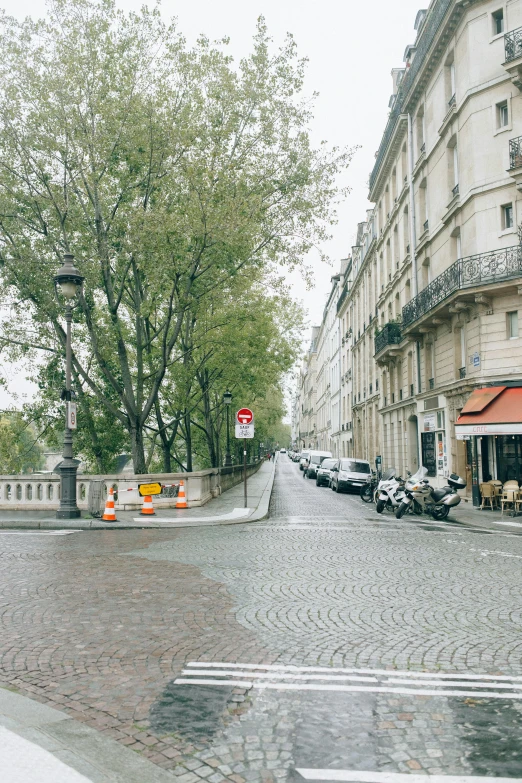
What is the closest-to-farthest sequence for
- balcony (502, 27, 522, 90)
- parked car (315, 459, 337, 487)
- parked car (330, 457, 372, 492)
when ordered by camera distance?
balcony (502, 27, 522, 90) → parked car (330, 457, 372, 492) → parked car (315, 459, 337, 487)

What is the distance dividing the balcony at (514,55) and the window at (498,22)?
3.97 feet

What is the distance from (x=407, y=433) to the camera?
32.5m

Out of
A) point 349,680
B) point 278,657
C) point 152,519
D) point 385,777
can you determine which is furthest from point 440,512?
point 385,777

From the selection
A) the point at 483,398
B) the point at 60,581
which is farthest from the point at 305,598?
the point at 483,398

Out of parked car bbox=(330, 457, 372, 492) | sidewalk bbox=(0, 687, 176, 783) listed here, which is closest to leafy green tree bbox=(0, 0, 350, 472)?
parked car bbox=(330, 457, 372, 492)

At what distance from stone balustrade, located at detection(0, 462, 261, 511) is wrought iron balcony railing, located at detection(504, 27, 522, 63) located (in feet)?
51.3

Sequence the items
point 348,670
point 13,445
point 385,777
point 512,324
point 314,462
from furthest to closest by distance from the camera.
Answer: point 314,462, point 13,445, point 512,324, point 348,670, point 385,777

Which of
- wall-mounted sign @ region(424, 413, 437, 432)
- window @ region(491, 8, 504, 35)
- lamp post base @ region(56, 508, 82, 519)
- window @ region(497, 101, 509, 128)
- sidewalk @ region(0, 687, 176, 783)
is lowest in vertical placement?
sidewalk @ region(0, 687, 176, 783)

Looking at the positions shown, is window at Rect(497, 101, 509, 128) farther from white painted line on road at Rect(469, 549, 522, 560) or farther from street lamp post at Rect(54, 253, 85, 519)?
white painted line on road at Rect(469, 549, 522, 560)

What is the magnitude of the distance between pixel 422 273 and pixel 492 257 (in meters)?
8.13

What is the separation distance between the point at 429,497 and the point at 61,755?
16.4m

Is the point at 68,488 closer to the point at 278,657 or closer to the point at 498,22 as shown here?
the point at 278,657

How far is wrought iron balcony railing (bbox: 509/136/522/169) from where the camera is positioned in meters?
20.2

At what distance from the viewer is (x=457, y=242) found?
24.3m
